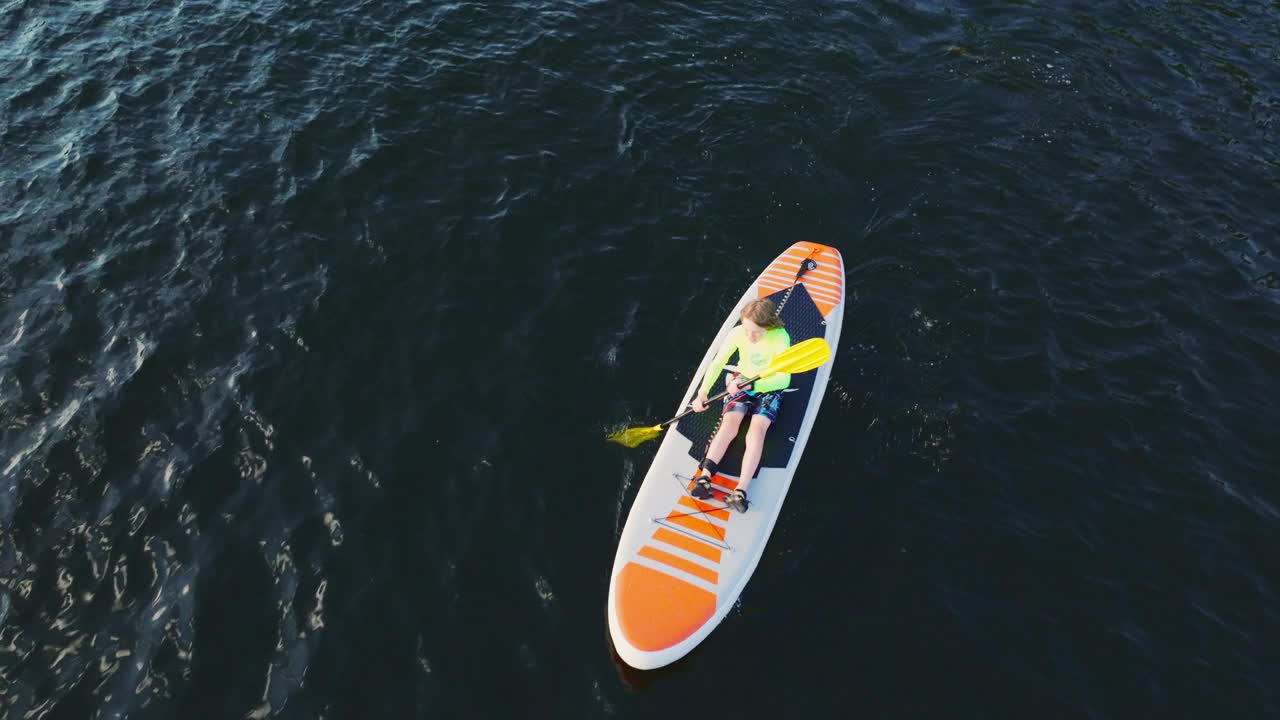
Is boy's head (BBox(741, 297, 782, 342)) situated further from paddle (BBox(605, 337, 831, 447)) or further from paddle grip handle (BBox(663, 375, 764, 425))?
paddle grip handle (BBox(663, 375, 764, 425))

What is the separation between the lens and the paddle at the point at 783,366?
10.2 metres

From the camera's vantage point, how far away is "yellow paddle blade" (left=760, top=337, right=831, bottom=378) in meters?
10.2

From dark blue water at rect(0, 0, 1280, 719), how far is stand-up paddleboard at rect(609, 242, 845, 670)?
0.35 meters

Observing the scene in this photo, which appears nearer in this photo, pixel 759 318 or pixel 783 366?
pixel 759 318

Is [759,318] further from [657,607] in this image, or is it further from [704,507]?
[657,607]

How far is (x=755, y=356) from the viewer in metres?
10.2

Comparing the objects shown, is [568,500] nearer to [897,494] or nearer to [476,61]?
[897,494]

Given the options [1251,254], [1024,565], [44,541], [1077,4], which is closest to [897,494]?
[1024,565]

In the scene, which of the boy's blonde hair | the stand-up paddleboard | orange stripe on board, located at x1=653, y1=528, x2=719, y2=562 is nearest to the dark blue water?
the stand-up paddleboard

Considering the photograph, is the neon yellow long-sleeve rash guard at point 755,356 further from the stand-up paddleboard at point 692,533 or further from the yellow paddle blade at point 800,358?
the stand-up paddleboard at point 692,533

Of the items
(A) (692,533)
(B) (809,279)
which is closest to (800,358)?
(B) (809,279)

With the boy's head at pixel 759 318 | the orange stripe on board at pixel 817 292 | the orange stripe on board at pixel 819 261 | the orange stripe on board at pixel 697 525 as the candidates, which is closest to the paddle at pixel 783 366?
the boy's head at pixel 759 318

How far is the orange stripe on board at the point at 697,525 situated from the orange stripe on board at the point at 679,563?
0.46 meters

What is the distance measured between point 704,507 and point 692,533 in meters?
0.44
